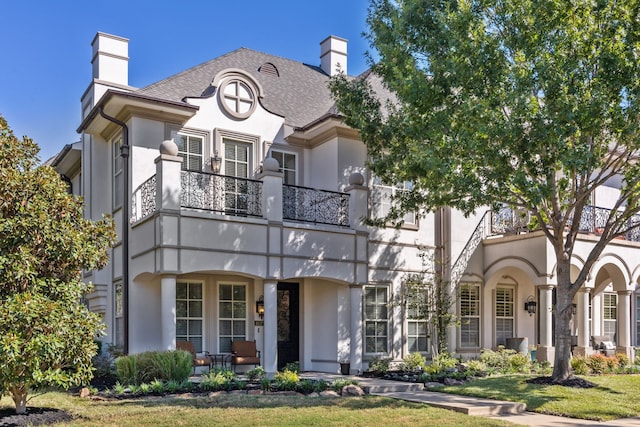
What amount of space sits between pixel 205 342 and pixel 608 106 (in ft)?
33.3

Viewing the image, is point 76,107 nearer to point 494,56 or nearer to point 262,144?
point 262,144

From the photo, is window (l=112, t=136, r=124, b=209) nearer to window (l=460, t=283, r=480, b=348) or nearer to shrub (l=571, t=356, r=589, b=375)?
window (l=460, t=283, r=480, b=348)

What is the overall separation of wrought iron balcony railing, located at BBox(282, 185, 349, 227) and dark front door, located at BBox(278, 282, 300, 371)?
2.02 m

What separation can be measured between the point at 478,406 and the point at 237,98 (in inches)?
372

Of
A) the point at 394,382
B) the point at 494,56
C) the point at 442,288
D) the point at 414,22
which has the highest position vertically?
the point at 414,22

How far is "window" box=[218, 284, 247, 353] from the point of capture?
54.9 feet

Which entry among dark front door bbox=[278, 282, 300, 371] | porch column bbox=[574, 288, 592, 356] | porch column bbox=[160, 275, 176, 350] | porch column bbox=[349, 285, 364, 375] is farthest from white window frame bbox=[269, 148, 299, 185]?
porch column bbox=[574, 288, 592, 356]

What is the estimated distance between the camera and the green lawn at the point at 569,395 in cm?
1207

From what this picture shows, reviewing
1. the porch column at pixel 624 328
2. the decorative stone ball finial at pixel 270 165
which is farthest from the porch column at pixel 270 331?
the porch column at pixel 624 328

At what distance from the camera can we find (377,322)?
709 inches

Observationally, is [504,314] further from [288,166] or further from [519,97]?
[519,97]

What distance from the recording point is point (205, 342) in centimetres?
1644

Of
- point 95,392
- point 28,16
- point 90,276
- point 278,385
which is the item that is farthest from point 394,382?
point 28,16

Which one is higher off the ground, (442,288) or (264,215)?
(264,215)
